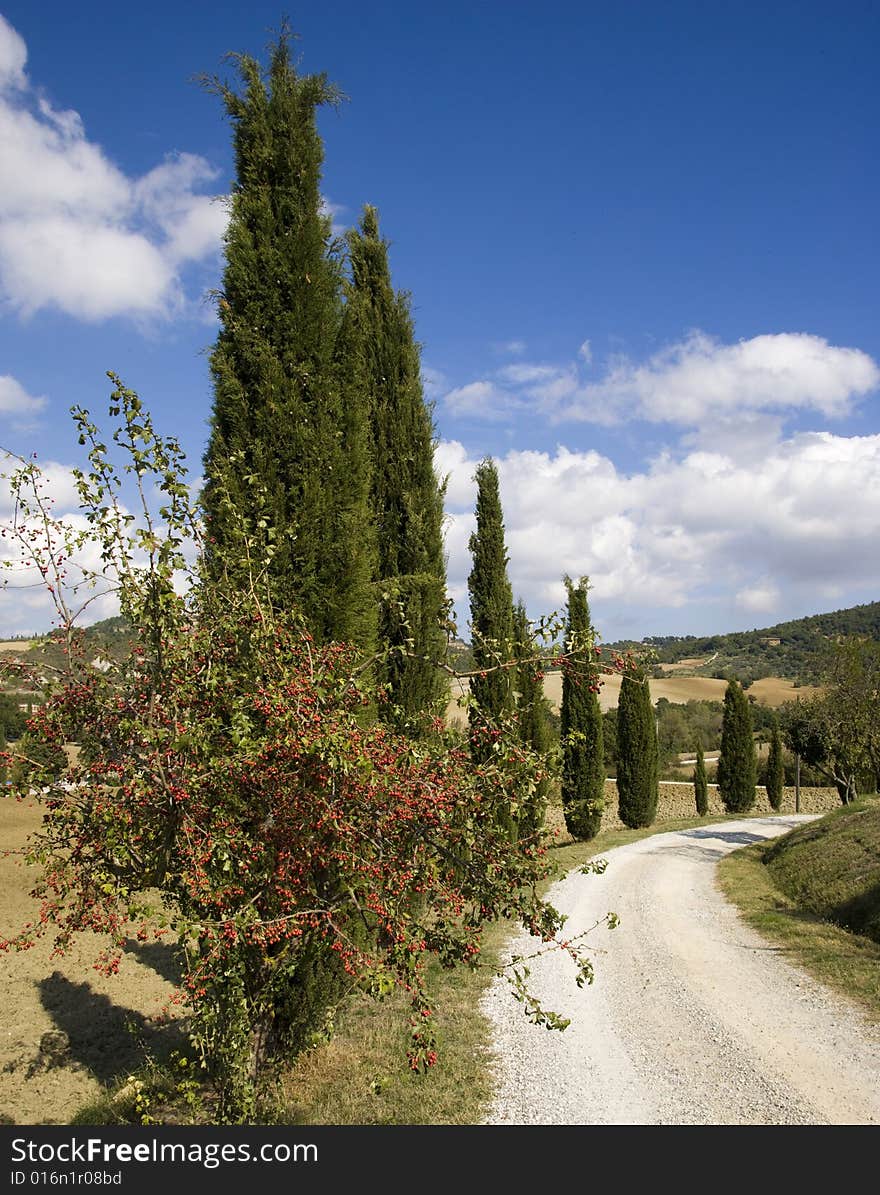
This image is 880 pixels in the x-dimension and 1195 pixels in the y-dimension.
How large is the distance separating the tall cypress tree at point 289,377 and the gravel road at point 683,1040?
4.53 meters

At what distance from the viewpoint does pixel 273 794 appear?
13.6 feet

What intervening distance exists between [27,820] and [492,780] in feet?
92.9

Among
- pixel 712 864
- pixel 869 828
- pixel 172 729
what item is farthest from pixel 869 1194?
pixel 712 864

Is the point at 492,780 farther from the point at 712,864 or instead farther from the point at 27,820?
the point at 27,820

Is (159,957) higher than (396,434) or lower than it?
lower

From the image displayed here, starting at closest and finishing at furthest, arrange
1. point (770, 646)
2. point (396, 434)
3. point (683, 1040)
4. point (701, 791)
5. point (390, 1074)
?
point (390, 1074), point (683, 1040), point (396, 434), point (701, 791), point (770, 646)

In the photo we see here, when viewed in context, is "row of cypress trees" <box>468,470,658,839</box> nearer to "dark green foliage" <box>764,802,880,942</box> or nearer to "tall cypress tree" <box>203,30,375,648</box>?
"tall cypress tree" <box>203,30,375,648</box>

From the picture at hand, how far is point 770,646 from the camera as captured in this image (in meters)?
104

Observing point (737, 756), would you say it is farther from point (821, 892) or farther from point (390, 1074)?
point (390, 1074)

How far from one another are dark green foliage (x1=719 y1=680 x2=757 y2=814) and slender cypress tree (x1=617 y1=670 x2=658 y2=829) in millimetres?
6174

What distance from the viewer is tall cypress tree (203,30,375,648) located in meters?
7.16

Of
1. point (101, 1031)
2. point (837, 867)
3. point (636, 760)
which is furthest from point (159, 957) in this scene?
point (636, 760)

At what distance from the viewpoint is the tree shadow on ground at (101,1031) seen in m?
8.08

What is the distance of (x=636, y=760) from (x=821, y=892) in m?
16.1
